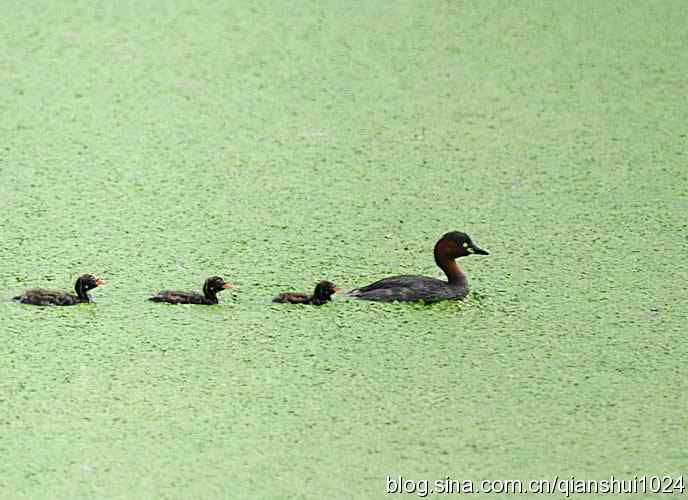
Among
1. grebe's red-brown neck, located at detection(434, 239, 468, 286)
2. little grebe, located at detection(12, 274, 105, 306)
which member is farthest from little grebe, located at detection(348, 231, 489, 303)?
little grebe, located at detection(12, 274, 105, 306)

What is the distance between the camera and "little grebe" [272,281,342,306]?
10.2 feet

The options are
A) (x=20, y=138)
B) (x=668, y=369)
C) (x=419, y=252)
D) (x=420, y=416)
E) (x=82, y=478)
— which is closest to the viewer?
(x=82, y=478)

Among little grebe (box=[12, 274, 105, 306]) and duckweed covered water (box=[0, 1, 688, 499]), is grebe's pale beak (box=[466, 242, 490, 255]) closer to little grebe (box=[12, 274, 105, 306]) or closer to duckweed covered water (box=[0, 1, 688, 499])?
duckweed covered water (box=[0, 1, 688, 499])

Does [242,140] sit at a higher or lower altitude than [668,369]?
higher

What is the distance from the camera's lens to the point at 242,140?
3961 millimetres

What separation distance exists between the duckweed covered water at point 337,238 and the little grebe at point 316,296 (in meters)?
0.03

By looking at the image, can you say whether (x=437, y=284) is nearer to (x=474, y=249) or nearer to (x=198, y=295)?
(x=474, y=249)

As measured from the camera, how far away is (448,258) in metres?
3.21

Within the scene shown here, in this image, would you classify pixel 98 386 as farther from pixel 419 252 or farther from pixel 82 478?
pixel 419 252

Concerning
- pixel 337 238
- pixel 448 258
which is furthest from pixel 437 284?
pixel 337 238

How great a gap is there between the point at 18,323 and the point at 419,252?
86 cm

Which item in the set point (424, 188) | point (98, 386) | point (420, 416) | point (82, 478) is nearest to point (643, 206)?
point (424, 188)

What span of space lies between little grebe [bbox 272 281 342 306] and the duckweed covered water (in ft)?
0.08

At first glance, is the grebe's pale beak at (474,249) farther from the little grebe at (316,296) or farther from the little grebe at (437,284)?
the little grebe at (316,296)
